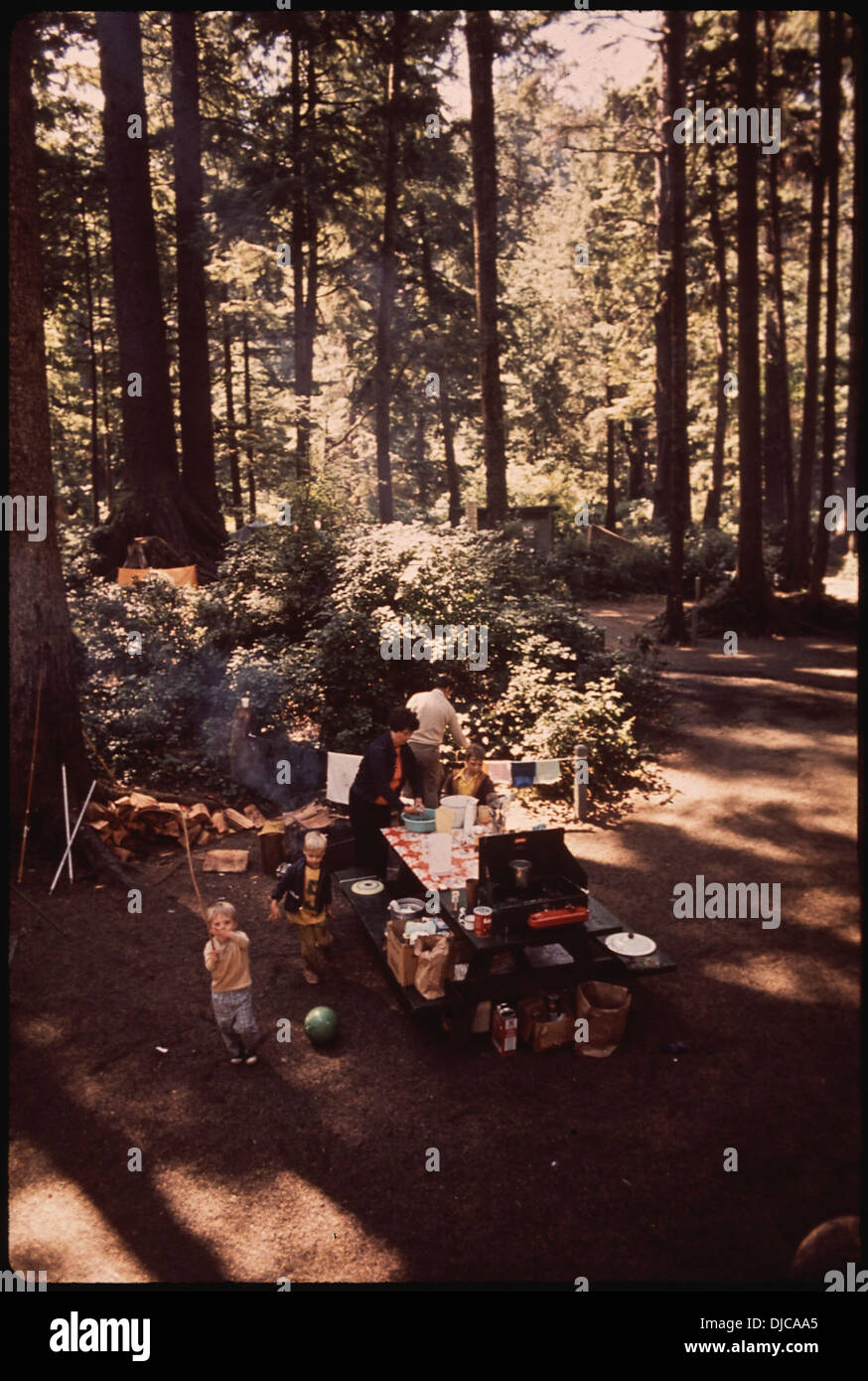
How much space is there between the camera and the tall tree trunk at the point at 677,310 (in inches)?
729

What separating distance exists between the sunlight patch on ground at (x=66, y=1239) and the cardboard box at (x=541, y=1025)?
3.09m

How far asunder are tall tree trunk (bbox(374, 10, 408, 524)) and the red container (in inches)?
851

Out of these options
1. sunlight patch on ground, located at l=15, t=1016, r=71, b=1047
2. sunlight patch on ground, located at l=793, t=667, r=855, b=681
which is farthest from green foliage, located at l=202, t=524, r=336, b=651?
sunlight patch on ground, located at l=793, t=667, r=855, b=681

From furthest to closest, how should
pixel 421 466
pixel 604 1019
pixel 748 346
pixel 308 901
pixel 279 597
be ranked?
pixel 421 466 < pixel 748 346 < pixel 279 597 < pixel 308 901 < pixel 604 1019

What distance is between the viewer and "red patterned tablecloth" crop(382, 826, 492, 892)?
742 cm

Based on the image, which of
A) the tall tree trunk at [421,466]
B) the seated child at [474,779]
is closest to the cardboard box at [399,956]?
the seated child at [474,779]

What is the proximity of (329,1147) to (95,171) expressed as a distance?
25.0 meters

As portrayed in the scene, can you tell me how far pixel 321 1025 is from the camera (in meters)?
6.58

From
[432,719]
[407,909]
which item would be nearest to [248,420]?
[432,719]

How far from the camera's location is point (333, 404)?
133 feet

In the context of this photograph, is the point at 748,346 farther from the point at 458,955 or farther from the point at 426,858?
the point at 458,955

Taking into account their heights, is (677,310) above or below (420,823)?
above

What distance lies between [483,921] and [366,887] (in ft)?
7.19

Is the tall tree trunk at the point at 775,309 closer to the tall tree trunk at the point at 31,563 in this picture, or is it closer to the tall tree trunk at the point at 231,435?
the tall tree trunk at the point at 231,435
